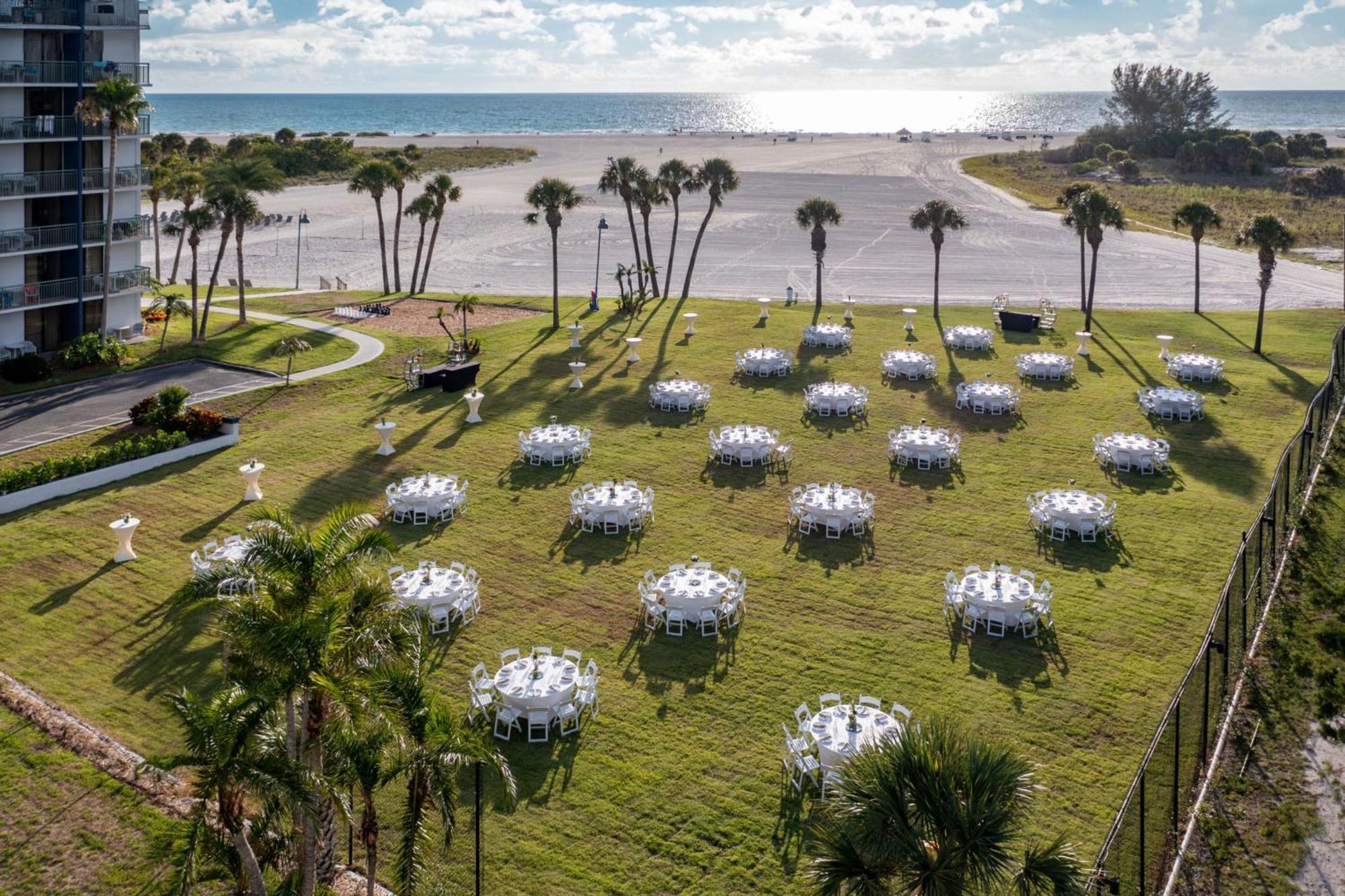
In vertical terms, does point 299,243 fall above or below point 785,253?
below

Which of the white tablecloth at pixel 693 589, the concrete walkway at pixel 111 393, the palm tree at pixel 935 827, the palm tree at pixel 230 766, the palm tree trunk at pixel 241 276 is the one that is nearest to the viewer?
the palm tree at pixel 935 827

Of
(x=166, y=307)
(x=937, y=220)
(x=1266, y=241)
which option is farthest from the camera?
(x=937, y=220)

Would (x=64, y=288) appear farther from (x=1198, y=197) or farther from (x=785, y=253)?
(x=1198, y=197)

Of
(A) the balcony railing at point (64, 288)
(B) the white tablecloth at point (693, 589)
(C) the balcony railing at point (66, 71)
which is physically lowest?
(B) the white tablecloth at point (693, 589)

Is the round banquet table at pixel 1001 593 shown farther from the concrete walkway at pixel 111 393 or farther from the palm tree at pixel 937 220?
the palm tree at pixel 937 220

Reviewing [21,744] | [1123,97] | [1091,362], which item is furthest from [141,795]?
[1123,97]

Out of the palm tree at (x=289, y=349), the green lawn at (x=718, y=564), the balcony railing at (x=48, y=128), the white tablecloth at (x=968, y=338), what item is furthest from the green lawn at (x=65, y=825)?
the white tablecloth at (x=968, y=338)

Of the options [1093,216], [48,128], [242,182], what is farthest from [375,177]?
[1093,216]

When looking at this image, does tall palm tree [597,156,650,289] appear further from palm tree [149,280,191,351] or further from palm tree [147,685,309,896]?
palm tree [147,685,309,896]
